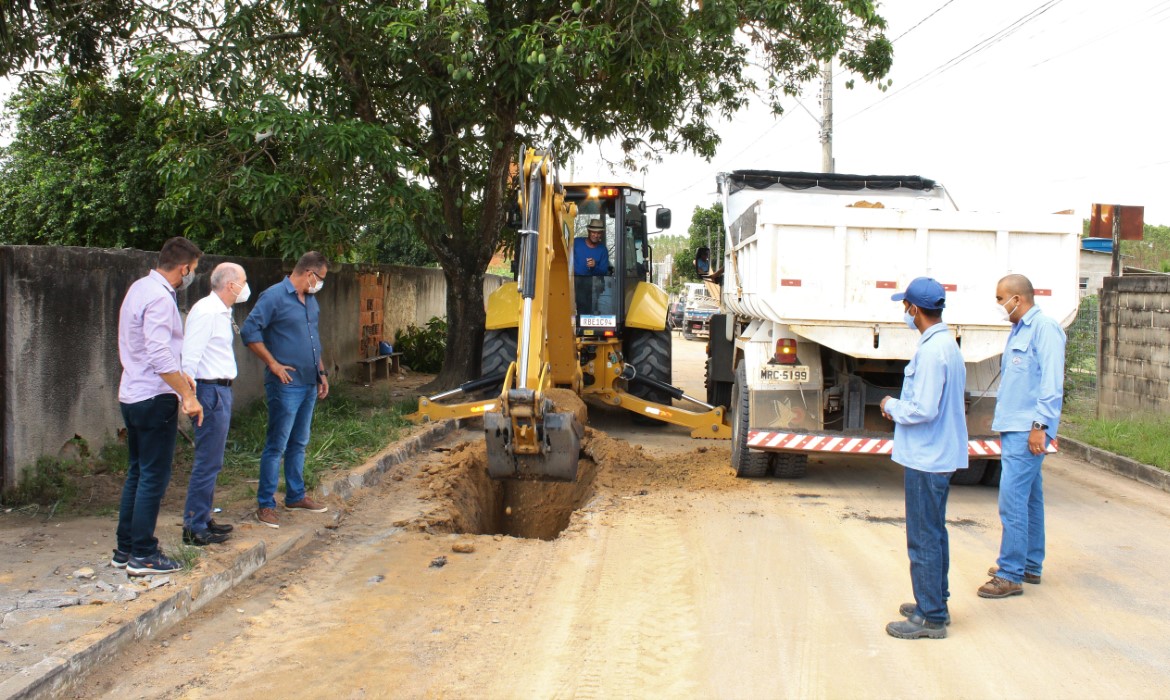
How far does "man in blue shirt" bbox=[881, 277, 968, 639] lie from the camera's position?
4.66 m

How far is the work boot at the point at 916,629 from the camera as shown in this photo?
469 cm

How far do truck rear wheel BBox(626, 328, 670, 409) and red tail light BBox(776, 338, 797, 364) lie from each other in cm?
316

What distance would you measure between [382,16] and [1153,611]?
8509mm

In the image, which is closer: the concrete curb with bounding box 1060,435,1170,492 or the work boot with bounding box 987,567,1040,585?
the work boot with bounding box 987,567,1040,585

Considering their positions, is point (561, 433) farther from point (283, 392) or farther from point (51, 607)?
point (51, 607)

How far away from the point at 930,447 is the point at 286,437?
432cm

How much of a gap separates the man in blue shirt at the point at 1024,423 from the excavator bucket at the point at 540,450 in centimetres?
302

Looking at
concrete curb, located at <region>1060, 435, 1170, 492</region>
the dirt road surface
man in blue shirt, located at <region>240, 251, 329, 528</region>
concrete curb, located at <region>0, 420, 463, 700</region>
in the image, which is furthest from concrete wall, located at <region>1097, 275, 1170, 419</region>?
concrete curb, located at <region>0, 420, 463, 700</region>

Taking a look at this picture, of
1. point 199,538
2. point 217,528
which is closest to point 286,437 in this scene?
point 217,528

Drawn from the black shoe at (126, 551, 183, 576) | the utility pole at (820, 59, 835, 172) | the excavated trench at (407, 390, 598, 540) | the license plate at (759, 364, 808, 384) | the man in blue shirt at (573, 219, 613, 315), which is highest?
the utility pole at (820, 59, 835, 172)

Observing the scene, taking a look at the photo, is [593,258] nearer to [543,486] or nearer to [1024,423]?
[543,486]

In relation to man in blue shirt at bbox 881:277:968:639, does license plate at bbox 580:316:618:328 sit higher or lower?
higher

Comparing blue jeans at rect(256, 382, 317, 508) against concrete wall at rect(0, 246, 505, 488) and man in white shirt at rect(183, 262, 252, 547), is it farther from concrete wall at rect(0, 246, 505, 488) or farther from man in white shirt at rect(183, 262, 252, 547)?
concrete wall at rect(0, 246, 505, 488)

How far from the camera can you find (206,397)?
18.4 feet
